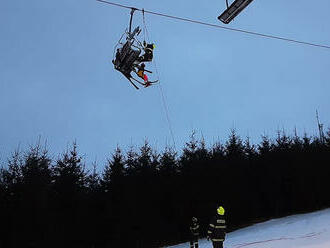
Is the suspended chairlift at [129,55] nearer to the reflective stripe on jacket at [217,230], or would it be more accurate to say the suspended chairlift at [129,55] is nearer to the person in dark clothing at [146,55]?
the person in dark clothing at [146,55]

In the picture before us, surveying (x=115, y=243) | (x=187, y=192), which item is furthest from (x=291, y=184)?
(x=115, y=243)

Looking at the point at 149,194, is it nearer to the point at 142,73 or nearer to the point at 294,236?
the point at 294,236

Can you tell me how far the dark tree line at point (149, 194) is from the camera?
23938mm

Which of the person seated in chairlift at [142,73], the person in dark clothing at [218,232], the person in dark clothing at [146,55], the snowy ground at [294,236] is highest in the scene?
the person in dark clothing at [146,55]

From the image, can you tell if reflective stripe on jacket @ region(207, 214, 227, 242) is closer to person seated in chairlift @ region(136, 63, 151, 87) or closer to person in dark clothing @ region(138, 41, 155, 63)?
person seated in chairlift @ region(136, 63, 151, 87)

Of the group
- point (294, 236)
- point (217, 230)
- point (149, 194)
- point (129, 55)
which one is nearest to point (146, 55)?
point (129, 55)

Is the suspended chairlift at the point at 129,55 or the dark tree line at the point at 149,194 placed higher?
the suspended chairlift at the point at 129,55

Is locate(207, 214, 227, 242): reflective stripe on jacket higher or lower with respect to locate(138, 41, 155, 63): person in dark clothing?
lower

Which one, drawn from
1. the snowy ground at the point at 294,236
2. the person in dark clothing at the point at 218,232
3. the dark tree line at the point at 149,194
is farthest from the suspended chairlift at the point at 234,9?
the dark tree line at the point at 149,194

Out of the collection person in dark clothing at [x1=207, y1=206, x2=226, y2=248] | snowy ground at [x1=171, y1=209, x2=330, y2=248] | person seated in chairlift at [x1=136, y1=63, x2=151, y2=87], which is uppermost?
person seated in chairlift at [x1=136, y1=63, x2=151, y2=87]

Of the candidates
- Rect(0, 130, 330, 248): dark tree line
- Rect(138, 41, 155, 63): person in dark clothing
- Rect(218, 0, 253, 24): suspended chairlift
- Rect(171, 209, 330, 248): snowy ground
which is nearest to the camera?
Rect(218, 0, 253, 24): suspended chairlift

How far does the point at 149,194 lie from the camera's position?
1029 inches

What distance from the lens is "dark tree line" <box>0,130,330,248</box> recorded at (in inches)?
942

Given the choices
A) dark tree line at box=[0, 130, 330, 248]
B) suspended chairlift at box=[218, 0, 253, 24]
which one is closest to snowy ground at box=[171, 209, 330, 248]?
dark tree line at box=[0, 130, 330, 248]
